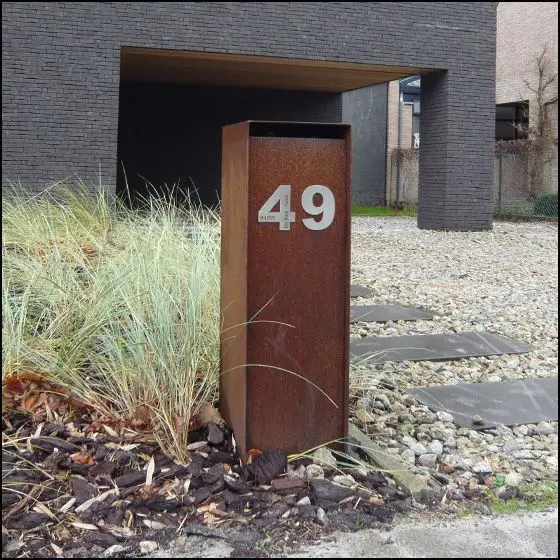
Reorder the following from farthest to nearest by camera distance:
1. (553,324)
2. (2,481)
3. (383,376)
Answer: (553,324)
(383,376)
(2,481)

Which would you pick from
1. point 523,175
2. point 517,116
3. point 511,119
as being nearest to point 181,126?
point 523,175

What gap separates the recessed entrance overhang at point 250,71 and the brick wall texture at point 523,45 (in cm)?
689

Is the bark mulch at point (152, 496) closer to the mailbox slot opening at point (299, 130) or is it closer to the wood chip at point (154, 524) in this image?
the wood chip at point (154, 524)

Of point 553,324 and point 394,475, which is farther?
point 553,324

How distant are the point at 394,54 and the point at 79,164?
521 cm

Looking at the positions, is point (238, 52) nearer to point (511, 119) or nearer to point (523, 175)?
point (523, 175)

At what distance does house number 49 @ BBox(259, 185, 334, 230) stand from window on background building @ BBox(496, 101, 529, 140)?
1963 centimetres

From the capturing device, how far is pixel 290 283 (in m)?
2.84

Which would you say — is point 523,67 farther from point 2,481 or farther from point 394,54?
point 2,481

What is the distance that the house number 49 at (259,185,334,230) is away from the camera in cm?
278

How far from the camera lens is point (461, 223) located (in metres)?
13.0

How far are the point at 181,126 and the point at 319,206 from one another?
16.2m

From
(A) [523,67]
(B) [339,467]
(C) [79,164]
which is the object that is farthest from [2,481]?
(A) [523,67]

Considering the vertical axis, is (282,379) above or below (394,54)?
below
